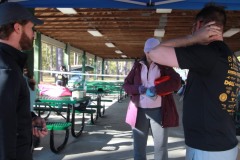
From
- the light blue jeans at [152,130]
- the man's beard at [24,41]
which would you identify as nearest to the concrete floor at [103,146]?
the light blue jeans at [152,130]

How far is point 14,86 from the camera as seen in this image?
1.74m

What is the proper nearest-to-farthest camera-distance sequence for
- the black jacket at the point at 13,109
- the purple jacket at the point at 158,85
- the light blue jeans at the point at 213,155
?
the black jacket at the point at 13,109
the light blue jeans at the point at 213,155
the purple jacket at the point at 158,85

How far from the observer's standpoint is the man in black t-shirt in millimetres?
1895

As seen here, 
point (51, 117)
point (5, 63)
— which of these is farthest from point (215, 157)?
point (51, 117)

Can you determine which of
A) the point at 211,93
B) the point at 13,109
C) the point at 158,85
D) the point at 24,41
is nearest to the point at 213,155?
the point at 211,93

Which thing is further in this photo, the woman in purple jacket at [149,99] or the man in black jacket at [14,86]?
the woman in purple jacket at [149,99]

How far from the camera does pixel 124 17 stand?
9.76 m

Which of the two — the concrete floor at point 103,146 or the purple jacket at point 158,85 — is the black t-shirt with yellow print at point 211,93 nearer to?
the purple jacket at point 158,85

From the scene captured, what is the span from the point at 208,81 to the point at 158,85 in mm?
1650

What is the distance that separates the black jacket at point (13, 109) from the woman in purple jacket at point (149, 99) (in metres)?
1.90

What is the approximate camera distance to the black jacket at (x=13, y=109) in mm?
1693

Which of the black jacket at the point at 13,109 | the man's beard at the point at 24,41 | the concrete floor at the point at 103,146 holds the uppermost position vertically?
the man's beard at the point at 24,41

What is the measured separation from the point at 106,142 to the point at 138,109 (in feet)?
9.77

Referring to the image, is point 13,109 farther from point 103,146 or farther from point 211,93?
point 103,146
